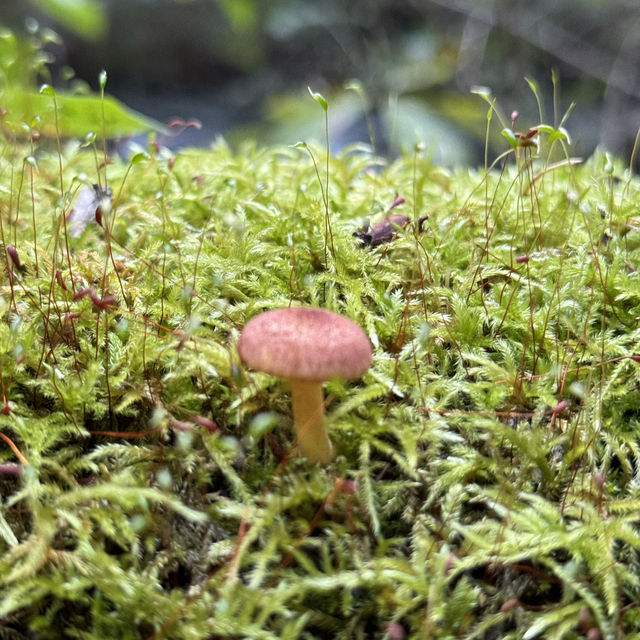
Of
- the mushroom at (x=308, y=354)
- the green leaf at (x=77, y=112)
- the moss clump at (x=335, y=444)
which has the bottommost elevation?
the moss clump at (x=335, y=444)

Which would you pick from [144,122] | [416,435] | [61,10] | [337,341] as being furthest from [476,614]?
[61,10]

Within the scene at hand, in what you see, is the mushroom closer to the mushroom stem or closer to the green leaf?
the mushroom stem

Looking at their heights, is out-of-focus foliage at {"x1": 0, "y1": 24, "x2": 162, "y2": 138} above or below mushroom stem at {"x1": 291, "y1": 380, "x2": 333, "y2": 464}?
above

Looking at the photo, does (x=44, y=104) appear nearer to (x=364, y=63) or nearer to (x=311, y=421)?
(x=311, y=421)

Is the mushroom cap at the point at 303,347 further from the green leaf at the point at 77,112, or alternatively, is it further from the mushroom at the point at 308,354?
the green leaf at the point at 77,112

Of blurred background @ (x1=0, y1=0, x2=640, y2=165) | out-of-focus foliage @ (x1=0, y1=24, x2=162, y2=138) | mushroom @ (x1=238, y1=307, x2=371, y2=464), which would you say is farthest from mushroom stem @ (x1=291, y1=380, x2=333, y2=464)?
blurred background @ (x1=0, y1=0, x2=640, y2=165)

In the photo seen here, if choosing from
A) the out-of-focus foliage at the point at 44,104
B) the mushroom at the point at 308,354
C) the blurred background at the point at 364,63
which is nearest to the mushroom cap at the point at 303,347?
the mushroom at the point at 308,354

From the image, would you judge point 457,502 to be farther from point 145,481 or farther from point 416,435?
point 145,481
